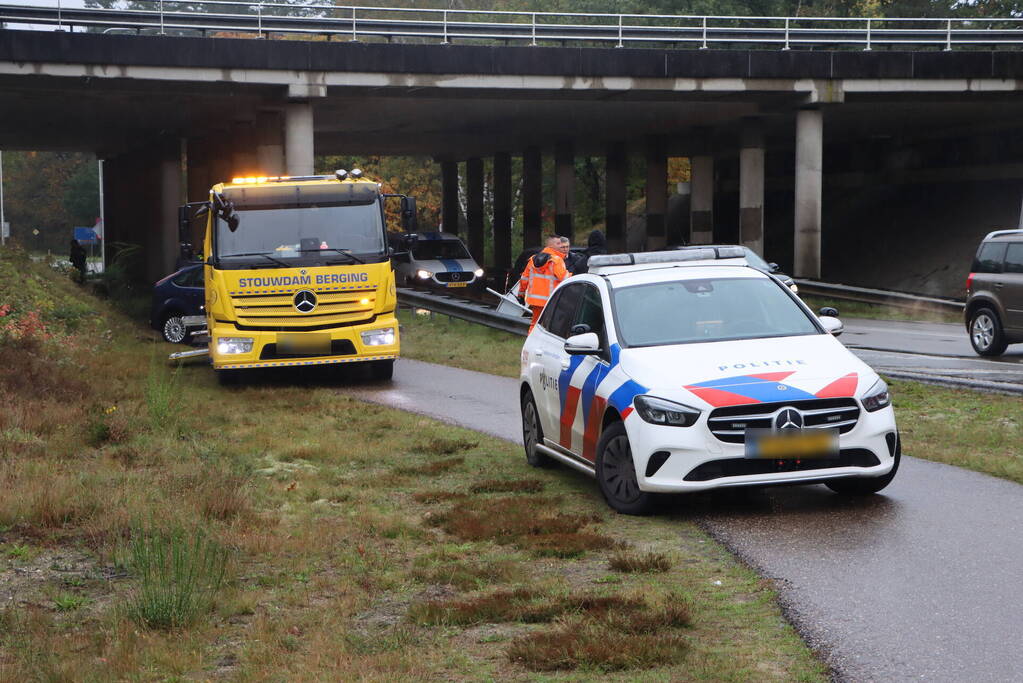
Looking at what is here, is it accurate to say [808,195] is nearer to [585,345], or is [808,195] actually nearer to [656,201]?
[656,201]

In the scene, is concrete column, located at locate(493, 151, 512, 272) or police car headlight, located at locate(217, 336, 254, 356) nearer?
police car headlight, located at locate(217, 336, 254, 356)

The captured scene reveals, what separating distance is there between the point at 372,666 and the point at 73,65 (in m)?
28.3

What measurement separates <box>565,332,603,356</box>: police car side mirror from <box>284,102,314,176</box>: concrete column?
25.6 metres

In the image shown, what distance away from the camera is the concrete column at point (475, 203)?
214ft

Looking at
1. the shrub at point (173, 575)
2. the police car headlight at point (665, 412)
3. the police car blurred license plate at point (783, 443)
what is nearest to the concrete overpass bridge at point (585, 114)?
the police car headlight at point (665, 412)

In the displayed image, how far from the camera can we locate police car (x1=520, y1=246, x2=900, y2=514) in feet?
26.7

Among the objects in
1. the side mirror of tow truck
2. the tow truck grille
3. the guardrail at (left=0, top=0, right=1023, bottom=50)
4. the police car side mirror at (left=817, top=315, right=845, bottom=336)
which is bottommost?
the tow truck grille

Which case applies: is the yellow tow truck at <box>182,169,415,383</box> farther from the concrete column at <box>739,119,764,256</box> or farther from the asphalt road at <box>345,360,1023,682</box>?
the concrete column at <box>739,119,764,256</box>

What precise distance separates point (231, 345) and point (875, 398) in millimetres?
9645

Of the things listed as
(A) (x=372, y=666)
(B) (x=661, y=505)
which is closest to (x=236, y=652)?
(A) (x=372, y=666)

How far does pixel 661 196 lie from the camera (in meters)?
55.2

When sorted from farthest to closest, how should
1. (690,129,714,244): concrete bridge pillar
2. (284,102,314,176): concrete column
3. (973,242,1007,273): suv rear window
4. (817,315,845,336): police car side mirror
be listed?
(690,129,714,244): concrete bridge pillar → (284,102,314,176): concrete column → (973,242,1007,273): suv rear window → (817,315,845,336): police car side mirror

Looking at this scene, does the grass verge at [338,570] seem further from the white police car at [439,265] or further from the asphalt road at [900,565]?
the white police car at [439,265]

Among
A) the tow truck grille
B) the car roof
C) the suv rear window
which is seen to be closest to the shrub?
the tow truck grille
